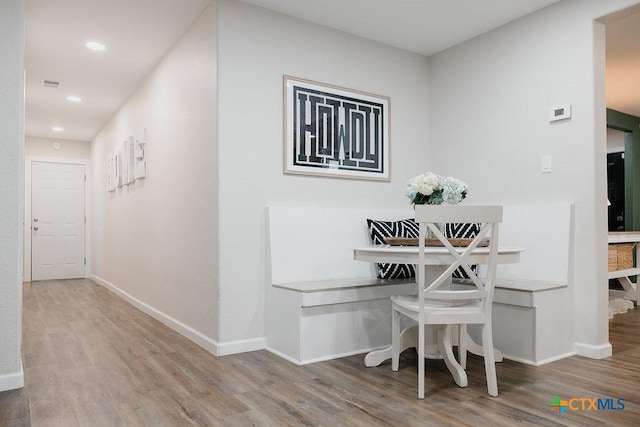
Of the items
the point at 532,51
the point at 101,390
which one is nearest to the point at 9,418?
the point at 101,390

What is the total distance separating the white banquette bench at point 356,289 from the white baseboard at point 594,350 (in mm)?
71


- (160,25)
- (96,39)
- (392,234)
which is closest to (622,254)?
(392,234)

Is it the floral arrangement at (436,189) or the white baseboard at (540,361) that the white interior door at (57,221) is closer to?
the floral arrangement at (436,189)

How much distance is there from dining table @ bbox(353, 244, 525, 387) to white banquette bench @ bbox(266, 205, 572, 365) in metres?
0.28

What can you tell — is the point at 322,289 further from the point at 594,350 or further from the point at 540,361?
the point at 594,350

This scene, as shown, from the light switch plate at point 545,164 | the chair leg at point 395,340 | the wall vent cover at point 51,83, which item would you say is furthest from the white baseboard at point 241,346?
the wall vent cover at point 51,83

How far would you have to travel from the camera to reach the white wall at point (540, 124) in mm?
2967

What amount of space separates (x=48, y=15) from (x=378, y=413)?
352cm

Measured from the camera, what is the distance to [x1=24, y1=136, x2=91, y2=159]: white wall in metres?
7.57

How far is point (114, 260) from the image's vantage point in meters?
5.98

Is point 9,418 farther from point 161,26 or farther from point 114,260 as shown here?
point 114,260

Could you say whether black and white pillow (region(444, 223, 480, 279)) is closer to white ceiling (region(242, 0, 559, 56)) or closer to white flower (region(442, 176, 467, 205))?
white flower (region(442, 176, 467, 205))

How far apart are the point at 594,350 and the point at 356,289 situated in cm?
155

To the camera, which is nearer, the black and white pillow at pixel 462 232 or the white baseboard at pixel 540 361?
the white baseboard at pixel 540 361
